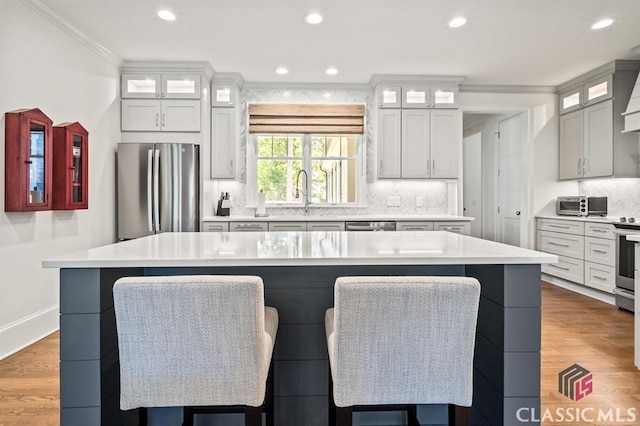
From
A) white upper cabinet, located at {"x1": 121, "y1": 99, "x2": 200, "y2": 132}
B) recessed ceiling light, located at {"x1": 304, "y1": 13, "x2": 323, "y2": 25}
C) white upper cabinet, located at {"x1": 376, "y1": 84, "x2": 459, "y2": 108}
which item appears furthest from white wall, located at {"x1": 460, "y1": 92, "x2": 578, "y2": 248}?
white upper cabinet, located at {"x1": 121, "y1": 99, "x2": 200, "y2": 132}

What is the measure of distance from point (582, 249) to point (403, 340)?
4.29 metres


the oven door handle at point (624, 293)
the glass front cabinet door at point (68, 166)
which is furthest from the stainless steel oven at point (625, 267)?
the glass front cabinet door at point (68, 166)

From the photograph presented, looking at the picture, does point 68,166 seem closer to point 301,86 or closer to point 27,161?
point 27,161

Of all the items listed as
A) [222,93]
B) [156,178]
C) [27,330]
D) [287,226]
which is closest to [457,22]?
[287,226]

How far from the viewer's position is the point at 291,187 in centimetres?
535

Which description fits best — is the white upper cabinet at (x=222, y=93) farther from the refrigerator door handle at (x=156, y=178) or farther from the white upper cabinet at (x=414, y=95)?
the white upper cabinet at (x=414, y=95)

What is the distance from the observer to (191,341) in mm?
1219

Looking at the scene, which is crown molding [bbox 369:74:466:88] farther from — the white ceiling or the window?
the window

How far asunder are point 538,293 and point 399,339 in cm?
66

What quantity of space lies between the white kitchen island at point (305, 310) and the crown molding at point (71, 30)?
2.55 m

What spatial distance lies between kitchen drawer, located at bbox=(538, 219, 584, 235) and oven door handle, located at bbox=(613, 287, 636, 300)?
2.51 ft

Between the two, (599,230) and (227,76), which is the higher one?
(227,76)

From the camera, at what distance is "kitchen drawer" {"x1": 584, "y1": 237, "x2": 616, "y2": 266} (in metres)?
4.04

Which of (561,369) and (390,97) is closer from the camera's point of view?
(561,369)
